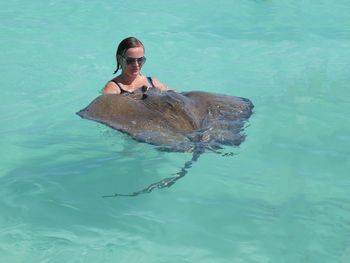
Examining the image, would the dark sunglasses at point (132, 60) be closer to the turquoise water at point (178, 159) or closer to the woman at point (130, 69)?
the woman at point (130, 69)

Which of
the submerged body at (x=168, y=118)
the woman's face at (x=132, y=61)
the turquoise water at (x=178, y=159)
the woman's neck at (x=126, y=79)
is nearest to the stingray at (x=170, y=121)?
the submerged body at (x=168, y=118)

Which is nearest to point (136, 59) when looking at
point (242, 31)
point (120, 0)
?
A: point (242, 31)

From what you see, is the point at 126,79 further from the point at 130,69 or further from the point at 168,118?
the point at 168,118

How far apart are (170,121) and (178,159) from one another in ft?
2.56

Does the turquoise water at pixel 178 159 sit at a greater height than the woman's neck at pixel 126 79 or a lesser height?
lesser

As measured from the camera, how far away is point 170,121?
580 centimetres

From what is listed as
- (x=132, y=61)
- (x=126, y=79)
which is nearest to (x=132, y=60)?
(x=132, y=61)

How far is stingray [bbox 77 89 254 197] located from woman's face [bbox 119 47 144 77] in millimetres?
491

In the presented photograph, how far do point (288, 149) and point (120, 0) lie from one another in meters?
8.02

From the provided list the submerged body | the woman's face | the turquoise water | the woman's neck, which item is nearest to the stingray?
the submerged body

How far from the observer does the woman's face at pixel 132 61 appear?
259 inches

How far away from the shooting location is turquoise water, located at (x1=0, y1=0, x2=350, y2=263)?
5.26m

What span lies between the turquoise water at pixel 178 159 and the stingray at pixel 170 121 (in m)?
0.23

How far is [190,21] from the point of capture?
1267cm
